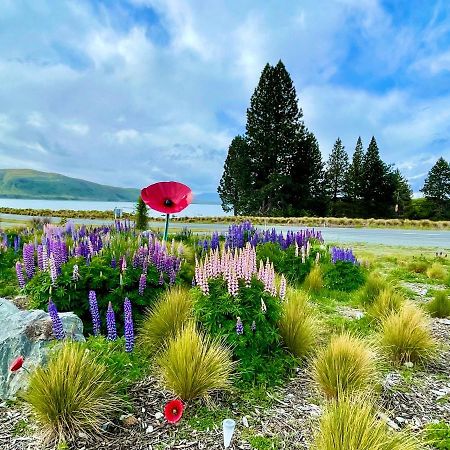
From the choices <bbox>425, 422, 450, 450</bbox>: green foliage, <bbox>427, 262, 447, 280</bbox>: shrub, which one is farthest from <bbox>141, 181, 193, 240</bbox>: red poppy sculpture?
<bbox>427, 262, 447, 280</bbox>: shrub

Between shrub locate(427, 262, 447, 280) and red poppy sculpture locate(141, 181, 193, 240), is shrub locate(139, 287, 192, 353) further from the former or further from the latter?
shrub locate(427, 262, 447, 280)

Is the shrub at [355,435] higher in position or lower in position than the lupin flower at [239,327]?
lower

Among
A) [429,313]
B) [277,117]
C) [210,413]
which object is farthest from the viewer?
[277,117]

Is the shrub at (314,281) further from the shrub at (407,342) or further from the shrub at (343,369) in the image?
the shrub at (343,369)

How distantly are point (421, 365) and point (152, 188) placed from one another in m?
4.59

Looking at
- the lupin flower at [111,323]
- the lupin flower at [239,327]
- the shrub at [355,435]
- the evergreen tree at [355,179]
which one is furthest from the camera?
the evergreen tree at [355,179]

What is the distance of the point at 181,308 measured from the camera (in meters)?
4.39

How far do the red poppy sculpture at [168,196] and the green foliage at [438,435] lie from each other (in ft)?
14.8

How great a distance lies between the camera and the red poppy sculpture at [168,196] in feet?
20.5

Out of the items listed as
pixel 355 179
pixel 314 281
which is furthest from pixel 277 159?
pixel 314 281

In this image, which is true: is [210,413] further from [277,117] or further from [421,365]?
[277,117]

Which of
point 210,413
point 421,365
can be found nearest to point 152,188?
point 210,413

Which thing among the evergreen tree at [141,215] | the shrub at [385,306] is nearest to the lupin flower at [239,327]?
the shrub at [385,306]

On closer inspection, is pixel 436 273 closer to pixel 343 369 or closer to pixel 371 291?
pixel 371 291
